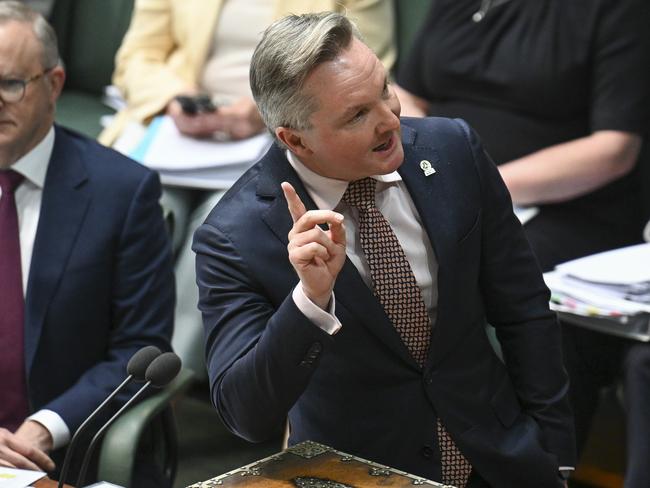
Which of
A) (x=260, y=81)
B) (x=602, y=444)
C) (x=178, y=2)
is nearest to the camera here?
(x=260, y=81)

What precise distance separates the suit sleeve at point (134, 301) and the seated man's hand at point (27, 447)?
93mm

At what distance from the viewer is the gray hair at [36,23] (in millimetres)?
2625

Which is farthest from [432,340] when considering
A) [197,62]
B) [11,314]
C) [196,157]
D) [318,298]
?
[197,62]

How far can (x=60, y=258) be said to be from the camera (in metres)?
2.59

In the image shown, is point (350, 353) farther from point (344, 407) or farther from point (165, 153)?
point (165, 153)

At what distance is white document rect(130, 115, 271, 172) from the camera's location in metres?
3.60

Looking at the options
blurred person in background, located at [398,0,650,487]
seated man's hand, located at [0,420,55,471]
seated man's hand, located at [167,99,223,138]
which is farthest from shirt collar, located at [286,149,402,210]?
seated man's hand, located at [167,99,223,138]

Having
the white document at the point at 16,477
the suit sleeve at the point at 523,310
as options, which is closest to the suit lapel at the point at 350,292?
the suit sleeve at the point at 523,310

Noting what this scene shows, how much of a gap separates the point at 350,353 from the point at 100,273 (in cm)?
73

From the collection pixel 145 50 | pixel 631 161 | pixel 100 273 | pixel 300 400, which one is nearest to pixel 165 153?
pixel 145 50

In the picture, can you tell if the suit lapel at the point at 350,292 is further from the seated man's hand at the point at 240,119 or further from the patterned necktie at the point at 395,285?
the seated man's hand at the point at 240,119

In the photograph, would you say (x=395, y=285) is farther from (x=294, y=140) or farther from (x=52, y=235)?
(x=52, y=235)

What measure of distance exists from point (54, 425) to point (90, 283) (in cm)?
31

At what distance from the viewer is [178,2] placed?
3926mm
